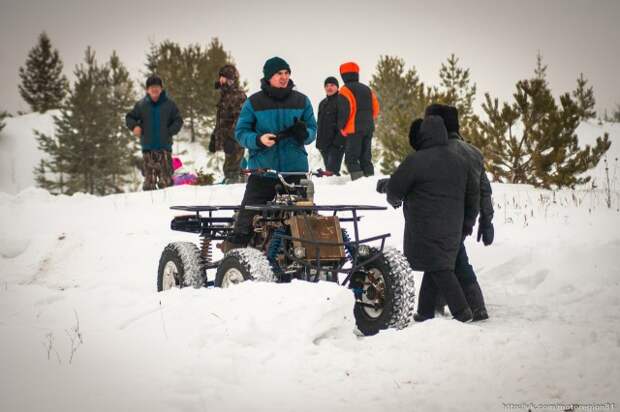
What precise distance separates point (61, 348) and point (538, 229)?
259 inches

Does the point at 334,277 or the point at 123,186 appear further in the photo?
the point at 123,186

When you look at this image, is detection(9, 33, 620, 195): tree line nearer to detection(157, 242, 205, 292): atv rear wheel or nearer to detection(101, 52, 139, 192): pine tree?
detection(101, 52, 139, 192): pine tree

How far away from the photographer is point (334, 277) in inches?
228

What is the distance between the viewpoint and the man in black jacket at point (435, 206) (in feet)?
18.8

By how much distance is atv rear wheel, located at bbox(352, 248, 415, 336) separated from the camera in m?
5.32

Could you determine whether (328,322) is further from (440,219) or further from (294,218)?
(440,219)

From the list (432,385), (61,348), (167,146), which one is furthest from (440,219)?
(167,146)

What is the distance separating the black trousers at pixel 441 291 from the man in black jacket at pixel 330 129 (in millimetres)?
7577

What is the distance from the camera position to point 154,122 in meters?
13.1

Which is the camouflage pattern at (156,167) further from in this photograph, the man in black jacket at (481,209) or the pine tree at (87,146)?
the pine tree at (87,146)

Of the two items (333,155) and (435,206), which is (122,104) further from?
(435,206)

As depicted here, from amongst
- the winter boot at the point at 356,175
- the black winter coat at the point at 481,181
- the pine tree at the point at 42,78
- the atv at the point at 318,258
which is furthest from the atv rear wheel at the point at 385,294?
the pine tree at the point at 42,78

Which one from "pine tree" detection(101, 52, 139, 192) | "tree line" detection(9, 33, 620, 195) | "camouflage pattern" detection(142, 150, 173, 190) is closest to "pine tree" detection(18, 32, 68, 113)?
"tree line" detection(9, 33, 620, 195)

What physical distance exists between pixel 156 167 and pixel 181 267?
24.5 ft
